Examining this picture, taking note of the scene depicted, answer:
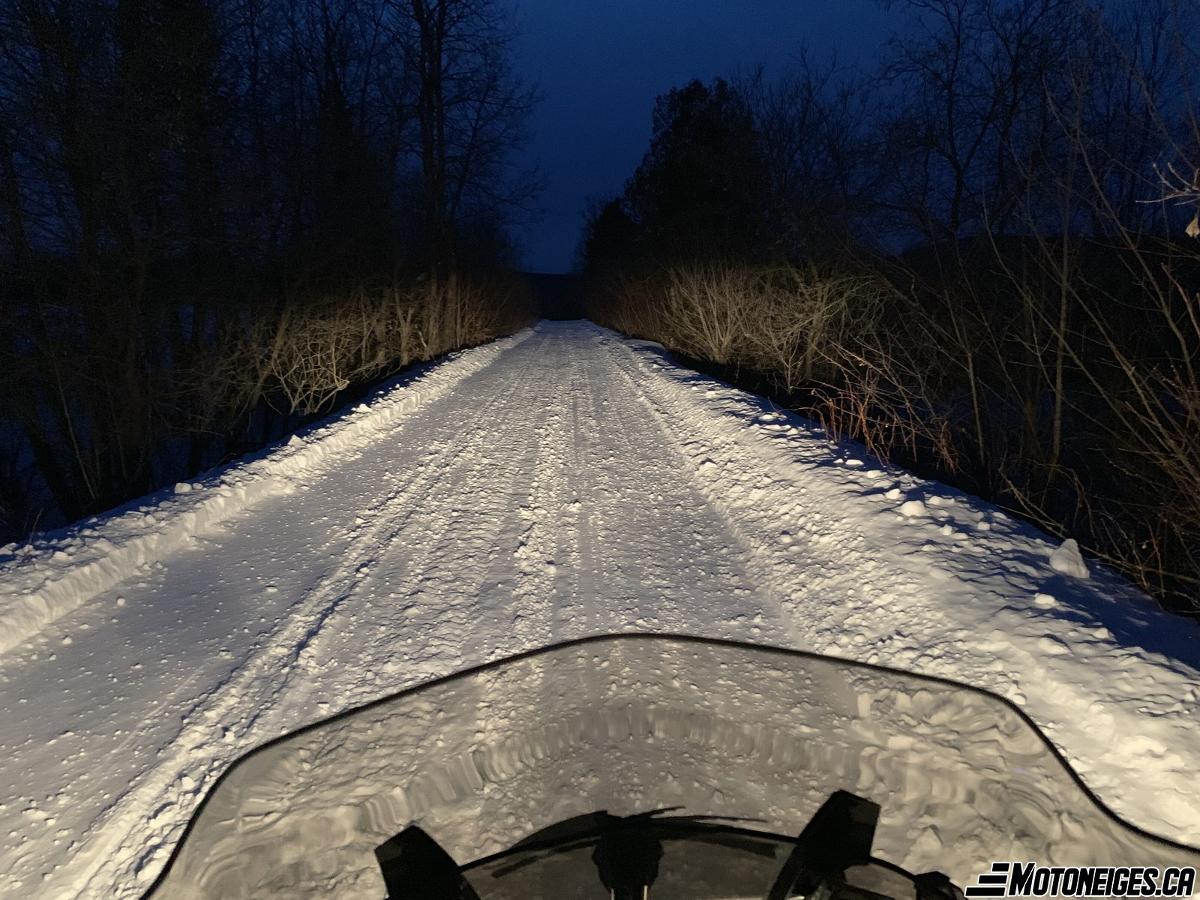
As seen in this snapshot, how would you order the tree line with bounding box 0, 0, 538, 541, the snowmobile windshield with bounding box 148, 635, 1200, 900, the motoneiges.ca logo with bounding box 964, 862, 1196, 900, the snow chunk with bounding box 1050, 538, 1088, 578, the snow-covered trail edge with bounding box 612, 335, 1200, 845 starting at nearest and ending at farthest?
the motoneiges.ca logo with bounding box 964, 862, 1196, 900 → the snowmobile windshield with bounding box 148, 635, 1200, 900 → the snow-covered trail edge with bounding box 612, 335, 1200, 845 → the snow chunk with bounding box 1050, 538, 1088, 578 → the tree line with bounding box 0, 0, 538, 541

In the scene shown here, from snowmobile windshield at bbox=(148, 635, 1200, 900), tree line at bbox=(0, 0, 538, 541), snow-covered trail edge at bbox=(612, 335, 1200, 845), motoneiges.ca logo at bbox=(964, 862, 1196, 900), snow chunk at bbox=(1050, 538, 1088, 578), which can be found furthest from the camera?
tree line at bbox=(0, 0, 538, 541)

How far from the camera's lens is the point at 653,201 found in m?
29.9

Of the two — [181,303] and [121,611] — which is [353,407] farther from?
[121,611]

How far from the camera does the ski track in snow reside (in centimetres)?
231

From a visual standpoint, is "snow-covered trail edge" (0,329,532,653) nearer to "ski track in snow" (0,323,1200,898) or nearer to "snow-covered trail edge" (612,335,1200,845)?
"ski track in snow" (0,323,1200,898)

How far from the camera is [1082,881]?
156 centimetres

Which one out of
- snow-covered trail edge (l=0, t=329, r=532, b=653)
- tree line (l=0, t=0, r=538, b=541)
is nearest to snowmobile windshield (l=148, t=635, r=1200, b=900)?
snow-covered trail edge (l=0, t=329, r=532, b=653)

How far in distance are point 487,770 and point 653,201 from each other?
102 ft

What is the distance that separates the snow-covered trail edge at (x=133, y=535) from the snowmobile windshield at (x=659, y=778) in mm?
2744

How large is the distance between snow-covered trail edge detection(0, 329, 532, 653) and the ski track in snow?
6cm

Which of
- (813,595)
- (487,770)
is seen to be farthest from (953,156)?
(487,770)

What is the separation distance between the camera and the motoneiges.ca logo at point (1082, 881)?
1.52m

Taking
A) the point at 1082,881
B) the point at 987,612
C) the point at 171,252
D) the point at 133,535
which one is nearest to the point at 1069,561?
the point at 987,612

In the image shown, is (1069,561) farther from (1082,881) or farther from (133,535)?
(133,535)
